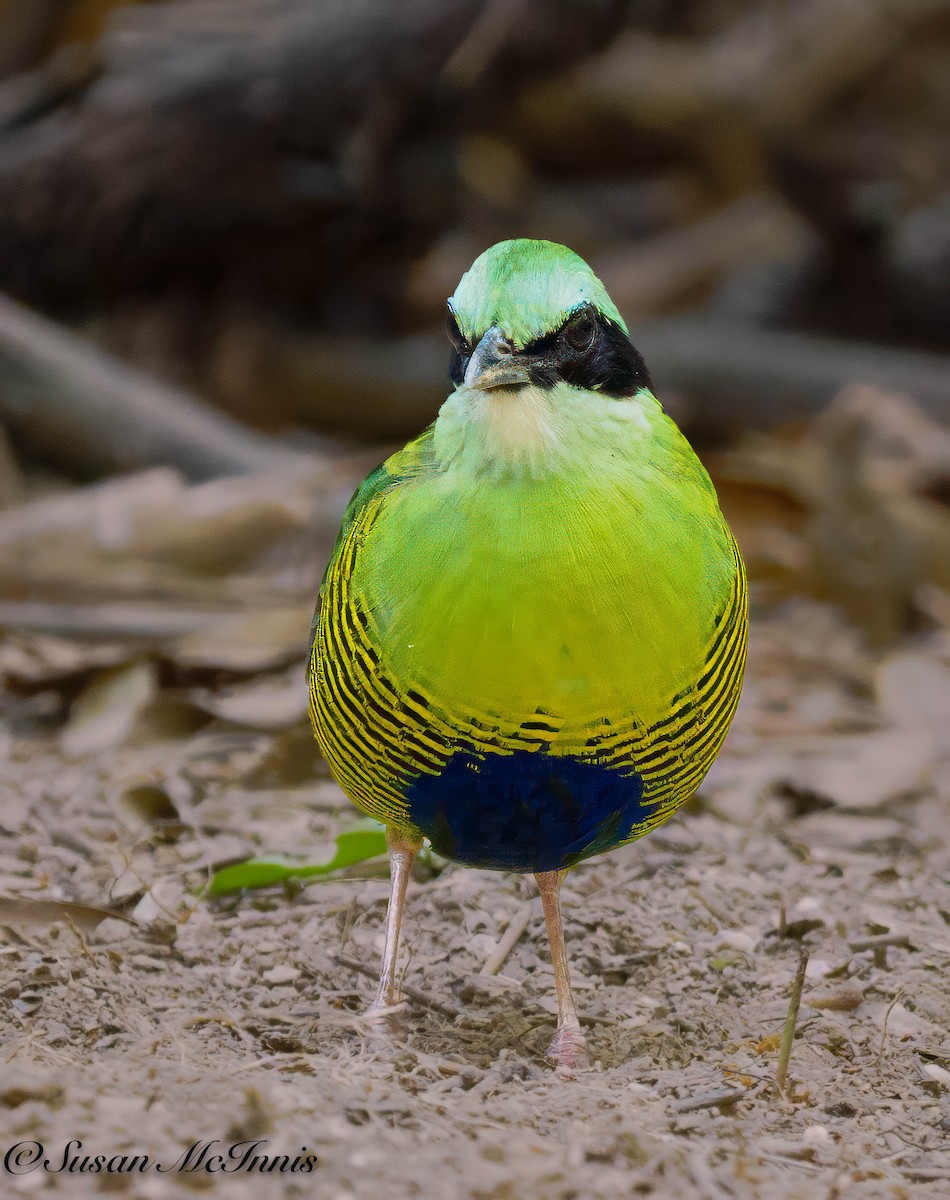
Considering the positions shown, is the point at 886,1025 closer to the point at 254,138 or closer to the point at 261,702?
the point at 261,702

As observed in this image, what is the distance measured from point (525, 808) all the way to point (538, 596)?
526 millimetres

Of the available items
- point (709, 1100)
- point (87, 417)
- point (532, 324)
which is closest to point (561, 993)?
point (709, 1100)

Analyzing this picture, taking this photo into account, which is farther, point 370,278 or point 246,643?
point 370,278

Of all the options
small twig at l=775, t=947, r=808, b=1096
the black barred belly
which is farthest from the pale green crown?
small twig at l=775, t=947, r=808, b=1096

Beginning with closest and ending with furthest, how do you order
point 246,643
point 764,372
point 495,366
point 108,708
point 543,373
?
1. point 495,366
2. point 543,373
3. point 108,708
4. point 246,643
5. point 764,372

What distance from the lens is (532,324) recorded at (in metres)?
3.19

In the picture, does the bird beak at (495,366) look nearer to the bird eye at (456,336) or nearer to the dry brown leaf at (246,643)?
the bird eye at (456,336)

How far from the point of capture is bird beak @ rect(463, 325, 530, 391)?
10.2 feet

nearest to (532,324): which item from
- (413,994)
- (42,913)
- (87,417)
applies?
(413,994)

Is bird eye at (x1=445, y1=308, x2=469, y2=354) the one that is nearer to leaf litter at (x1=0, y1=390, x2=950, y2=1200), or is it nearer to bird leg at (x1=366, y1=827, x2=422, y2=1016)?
bird leg at (x1=366, y1=827, x2=422, y2=1016)

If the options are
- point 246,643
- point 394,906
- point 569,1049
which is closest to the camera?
point 569,1049

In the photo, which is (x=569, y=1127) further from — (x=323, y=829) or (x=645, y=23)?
(x=645, y=23)

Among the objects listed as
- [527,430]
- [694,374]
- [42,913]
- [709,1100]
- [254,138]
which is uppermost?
[254,138]

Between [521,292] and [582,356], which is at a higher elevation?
[521,292]
